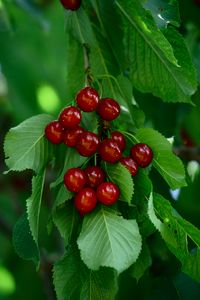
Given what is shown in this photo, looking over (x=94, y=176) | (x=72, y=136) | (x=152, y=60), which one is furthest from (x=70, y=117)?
(x=152, y=60)

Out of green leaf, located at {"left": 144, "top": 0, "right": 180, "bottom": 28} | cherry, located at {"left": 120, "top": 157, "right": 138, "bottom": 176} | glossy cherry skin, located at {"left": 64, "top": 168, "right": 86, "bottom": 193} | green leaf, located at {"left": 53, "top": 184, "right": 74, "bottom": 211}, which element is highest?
green leaf, located at {"left": 144, "top": 0, "right": 180, "bottom": 28}

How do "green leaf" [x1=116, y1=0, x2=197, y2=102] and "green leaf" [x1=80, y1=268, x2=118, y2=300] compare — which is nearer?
"green leaf" [x1=80, y1=268, x2=118, y2=300]

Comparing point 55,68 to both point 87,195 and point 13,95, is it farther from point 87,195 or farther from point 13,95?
point 87,195

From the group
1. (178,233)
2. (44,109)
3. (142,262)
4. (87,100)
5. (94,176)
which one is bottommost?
(44,109)

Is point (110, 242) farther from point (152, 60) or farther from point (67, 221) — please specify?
point (152, 60)

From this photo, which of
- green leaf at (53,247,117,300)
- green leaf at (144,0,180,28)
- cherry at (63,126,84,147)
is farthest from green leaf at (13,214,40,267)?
green leaf at (144,0,180,28)

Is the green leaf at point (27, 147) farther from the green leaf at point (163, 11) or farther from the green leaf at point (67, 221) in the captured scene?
the green leaf at point (163, 11)

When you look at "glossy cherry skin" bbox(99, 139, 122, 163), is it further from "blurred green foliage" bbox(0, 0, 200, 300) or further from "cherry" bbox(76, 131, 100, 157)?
"blurred green foliage" bbox(0, 0, 200, 300)

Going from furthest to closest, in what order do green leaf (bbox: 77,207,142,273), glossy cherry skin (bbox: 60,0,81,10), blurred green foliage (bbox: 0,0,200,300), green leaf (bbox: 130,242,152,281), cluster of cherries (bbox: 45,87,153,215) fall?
blurred green foliage (bbox: 0,0,200,300) < glossy cherry skin (bbox: 60,0,81,10) < green leaf (bbox: 130,242,152,281) < cluster of cherries (bbox: 45,87,153,215) < green leaf (bbox: 77,207,142,273)
